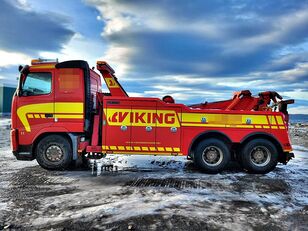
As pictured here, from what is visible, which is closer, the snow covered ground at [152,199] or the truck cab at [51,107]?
the snow covered ground at [152,199]

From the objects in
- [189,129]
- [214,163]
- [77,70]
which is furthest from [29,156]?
[214,163]

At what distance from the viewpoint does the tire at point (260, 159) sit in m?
8.20

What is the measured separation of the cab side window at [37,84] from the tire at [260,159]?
5841mm

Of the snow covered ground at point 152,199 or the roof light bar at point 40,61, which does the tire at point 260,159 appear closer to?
the snow covered ground at point 152,199

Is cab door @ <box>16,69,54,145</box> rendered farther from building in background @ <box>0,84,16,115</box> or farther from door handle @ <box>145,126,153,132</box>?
building in background @ <box>0,84,16,115</box>

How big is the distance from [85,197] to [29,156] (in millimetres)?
3226

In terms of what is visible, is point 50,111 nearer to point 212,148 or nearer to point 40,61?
point 40,61

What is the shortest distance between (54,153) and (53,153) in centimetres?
3

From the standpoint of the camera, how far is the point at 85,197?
577 centimetres

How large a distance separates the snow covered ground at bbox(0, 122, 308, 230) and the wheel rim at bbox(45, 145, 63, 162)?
15.2 inches

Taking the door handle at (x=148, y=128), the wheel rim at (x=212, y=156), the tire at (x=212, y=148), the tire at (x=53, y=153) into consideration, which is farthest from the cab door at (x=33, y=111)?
the wheel rim at (x=212, y=156)

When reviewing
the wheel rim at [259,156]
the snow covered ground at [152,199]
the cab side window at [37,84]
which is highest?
the cab side window at [37,84]

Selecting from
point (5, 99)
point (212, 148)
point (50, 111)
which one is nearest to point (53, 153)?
point (50, 111)

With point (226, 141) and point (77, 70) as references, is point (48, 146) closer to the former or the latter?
point (77, 70)
